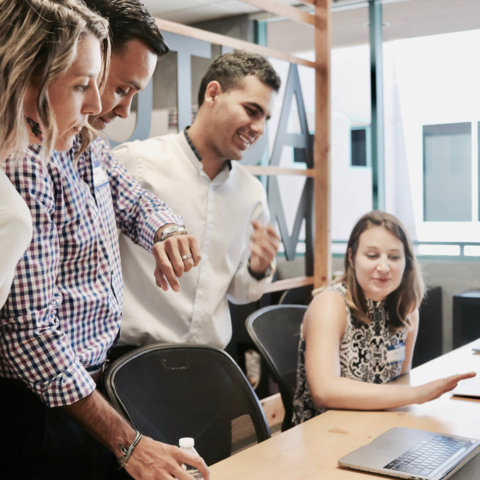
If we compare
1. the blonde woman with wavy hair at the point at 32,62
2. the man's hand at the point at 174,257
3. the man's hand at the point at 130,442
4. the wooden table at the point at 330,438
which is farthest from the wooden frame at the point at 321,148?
the blonde woman with wavy hair at the point at 32,62

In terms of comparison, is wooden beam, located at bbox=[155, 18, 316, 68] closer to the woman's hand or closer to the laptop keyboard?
the woman's hand

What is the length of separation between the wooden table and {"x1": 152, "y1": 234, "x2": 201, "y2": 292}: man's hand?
41cm

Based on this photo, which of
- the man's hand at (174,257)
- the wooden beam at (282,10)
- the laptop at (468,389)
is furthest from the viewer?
the wooden beam at (282,10)

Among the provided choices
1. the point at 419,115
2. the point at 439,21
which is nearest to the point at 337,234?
the point at 419,115

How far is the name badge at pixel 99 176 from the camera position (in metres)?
1.65

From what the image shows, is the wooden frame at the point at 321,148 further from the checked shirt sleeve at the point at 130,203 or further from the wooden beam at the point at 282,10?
the checked shirt sleeve at the point at 130,203

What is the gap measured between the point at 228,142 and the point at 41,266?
1.18 meters

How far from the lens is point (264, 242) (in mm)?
1835

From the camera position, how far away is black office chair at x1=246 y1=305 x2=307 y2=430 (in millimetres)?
2287

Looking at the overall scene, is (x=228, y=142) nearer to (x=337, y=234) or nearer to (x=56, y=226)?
(x=56, y=226)

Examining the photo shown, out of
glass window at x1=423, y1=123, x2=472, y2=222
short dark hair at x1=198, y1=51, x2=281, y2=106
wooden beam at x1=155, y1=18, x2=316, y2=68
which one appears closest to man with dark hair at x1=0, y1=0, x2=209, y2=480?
short dark hair at x1=198, y1=51, x2=281, y2=106

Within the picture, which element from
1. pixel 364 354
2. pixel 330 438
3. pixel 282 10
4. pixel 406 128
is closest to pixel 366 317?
pixel 364 354

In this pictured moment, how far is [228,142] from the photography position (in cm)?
242

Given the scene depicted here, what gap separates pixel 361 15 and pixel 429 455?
14.0ft
